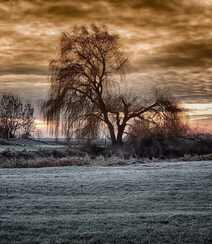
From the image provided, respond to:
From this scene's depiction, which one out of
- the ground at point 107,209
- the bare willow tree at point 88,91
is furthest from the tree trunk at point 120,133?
the ground at point 107,209

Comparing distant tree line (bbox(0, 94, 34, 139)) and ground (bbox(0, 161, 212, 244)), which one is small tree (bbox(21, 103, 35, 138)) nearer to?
distant tree line (bbox(0, 94, 34, 139))

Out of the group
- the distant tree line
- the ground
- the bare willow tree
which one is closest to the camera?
the ground

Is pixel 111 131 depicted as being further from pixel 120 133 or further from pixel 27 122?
pixel 27 122

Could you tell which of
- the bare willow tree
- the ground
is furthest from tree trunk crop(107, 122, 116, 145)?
the ground

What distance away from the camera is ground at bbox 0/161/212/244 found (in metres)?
7.88

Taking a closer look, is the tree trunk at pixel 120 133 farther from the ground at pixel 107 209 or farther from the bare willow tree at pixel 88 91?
the ground at pixel 107 209

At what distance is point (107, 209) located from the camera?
394 inches

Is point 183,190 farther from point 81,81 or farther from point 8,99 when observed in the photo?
point 8,99

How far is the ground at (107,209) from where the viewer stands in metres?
7.88

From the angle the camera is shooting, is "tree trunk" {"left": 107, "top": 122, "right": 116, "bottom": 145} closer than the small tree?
Yes

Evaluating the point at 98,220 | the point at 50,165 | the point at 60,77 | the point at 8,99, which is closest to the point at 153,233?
the point at 98,220

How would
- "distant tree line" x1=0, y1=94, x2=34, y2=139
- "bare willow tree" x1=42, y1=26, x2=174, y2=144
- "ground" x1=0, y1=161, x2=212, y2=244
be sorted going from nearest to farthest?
"ground" x1=0, y1=161, x2=212, y2=244, "bare willow tree" x1=42, y1=26, x2=174, y2=144, "distant tree line" x1=0, y1=94, x2=34, y2=139

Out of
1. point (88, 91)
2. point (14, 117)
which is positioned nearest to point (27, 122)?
point (14, 117)

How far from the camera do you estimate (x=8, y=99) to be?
243 ft
